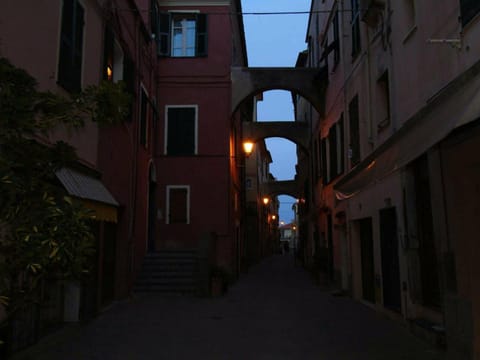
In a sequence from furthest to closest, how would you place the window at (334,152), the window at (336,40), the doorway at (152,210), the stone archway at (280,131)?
1. the stone archway at (280,131)
2. the doorway at (152,210)
3. the window at (336,40)
4. the window at (334,152)

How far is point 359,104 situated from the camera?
37.1 ft

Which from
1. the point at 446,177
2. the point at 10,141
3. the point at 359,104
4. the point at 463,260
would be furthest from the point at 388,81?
the point at 10,141

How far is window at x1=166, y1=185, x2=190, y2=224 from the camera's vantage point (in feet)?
52.2

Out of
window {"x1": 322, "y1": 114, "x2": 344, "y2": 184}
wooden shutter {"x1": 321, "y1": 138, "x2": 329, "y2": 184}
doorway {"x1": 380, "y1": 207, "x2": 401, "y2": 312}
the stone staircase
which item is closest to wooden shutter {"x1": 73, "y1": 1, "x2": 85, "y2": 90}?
doorway {"x1": 380, "y1": 207, "x2": 401, "y2": 312}

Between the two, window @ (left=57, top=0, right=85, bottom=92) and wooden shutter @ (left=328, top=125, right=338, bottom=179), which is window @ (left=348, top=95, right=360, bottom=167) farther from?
window @ (left=57, top=0, right=85, bottom=92)

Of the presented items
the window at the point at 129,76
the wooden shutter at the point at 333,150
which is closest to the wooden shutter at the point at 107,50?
the window at the point at 129,76

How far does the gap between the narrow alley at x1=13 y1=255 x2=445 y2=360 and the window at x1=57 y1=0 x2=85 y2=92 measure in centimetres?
409

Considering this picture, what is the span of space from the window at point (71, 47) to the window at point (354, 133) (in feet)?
21.7

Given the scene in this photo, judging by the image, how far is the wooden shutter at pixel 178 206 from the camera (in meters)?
15.9

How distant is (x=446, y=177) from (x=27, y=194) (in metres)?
4.95

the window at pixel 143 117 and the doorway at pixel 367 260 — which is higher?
the window at pixel 143 117

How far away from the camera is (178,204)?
16.1 m

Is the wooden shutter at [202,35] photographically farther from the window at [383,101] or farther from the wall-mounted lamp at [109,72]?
the window at [383,101]

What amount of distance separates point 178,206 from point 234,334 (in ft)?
28.3
